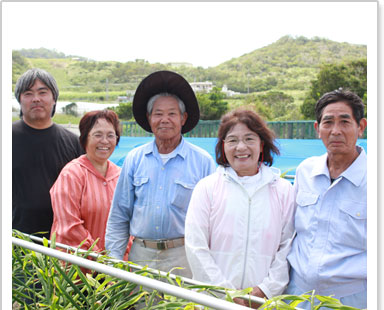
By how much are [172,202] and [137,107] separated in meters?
0.64

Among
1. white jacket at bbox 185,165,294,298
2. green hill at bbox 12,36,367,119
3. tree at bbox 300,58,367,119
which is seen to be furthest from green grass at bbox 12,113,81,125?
white jacket at bbox 185,165,294,298

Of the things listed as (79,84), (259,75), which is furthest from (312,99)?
(79,84)

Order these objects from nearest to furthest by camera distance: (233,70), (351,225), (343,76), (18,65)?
(351,225) < (343,76) < (18,65) < (233,70)

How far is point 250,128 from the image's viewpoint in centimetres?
188

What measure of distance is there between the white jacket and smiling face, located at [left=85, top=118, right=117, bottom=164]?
85 centimetres

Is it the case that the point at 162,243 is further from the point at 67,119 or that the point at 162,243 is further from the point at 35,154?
the point at 67,119

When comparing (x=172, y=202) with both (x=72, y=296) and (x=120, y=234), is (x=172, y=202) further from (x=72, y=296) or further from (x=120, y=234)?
(x=72, y=296)

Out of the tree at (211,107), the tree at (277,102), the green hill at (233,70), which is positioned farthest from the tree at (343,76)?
the green hill at (233,70)

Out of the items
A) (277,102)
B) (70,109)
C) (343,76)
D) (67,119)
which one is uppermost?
(343,76)

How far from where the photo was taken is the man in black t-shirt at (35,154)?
2621mm

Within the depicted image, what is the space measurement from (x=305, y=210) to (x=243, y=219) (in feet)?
0.90

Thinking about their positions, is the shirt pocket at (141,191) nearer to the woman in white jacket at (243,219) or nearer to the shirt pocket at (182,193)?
the shirt pocket at (182,193)

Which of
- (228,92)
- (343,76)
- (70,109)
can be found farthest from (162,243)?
(228,92)
